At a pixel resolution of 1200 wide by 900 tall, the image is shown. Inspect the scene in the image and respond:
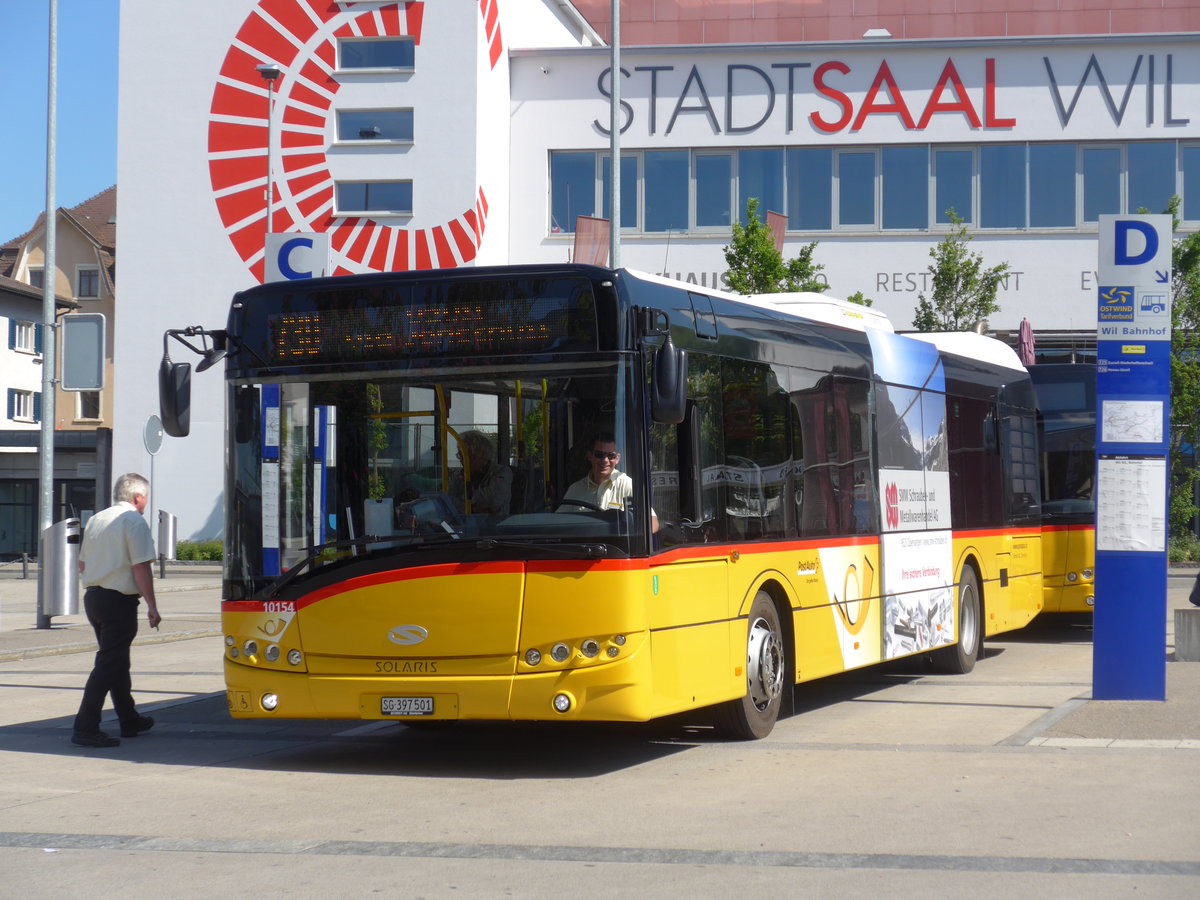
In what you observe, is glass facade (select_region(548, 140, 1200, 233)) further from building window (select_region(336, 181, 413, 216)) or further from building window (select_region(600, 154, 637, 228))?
building window (select_region(336, 181, 413, 216))

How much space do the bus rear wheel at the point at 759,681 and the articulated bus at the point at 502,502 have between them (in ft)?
0.06

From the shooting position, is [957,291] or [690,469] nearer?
[690,469]

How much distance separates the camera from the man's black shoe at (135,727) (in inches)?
450

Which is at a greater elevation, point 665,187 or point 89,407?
point 665,187

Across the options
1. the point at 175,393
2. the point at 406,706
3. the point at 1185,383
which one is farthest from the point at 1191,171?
the point at 406,706

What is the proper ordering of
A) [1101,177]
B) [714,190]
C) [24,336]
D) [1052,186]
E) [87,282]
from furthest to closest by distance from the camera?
[87,282] < [24,336] < [714,190] < [1052,186] < [1101,177]

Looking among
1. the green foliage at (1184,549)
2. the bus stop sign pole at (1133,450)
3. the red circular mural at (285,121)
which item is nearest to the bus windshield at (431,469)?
the bus stop sign pole at (1133,450)

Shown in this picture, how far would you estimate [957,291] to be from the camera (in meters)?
37.8

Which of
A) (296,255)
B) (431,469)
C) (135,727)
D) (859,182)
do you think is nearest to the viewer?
(431,469)

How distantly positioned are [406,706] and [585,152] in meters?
34.1

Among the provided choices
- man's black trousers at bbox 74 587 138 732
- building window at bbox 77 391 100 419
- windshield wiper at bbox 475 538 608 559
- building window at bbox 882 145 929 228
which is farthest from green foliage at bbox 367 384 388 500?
building window at bbox 77 391 100 419

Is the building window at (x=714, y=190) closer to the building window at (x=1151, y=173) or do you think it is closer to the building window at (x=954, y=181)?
the building window at (x=954, y=181)

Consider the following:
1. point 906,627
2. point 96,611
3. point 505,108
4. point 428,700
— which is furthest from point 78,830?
point 505,108

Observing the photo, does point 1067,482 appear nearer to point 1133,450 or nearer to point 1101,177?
point 1133,450
